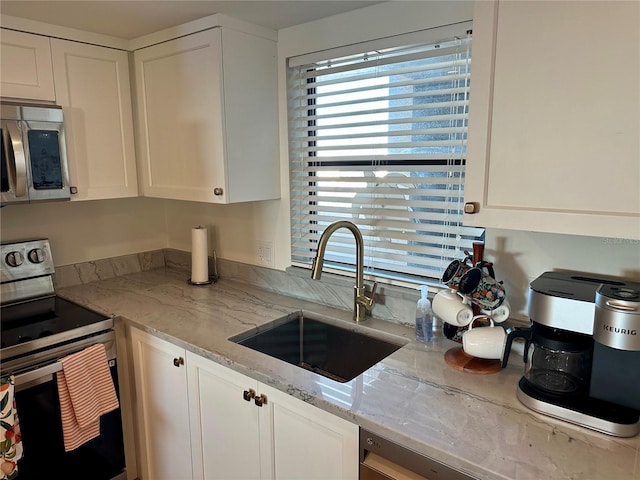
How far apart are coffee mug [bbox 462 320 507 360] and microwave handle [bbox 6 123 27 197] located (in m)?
1.76

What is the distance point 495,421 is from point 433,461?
0.20 metres

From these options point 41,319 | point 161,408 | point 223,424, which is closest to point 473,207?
point 223,424

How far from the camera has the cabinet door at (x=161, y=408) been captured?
174cm

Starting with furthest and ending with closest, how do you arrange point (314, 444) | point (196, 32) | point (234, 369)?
point (196, 32) < point (234, 369) < point (314, 444)

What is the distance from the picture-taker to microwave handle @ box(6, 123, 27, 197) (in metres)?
1.74

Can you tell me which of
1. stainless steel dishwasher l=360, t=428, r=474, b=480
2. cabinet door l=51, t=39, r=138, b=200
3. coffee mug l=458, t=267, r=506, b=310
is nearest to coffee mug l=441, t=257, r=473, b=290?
coffee mug l=458, t=267, r=506, b=310

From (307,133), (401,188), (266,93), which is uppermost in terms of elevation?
(266,93)

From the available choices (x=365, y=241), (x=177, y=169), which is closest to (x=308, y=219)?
(x=365, y=241)

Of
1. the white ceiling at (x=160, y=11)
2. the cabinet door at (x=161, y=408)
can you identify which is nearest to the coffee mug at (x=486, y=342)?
the cabinet door at (x=161, y=408)

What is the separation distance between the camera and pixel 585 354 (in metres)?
1.13

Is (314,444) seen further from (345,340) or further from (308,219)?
Answer: (308,219)

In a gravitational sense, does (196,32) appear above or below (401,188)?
above

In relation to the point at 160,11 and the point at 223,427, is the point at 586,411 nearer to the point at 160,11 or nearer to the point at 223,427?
the point at 223,427

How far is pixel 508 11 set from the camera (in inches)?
43.8
